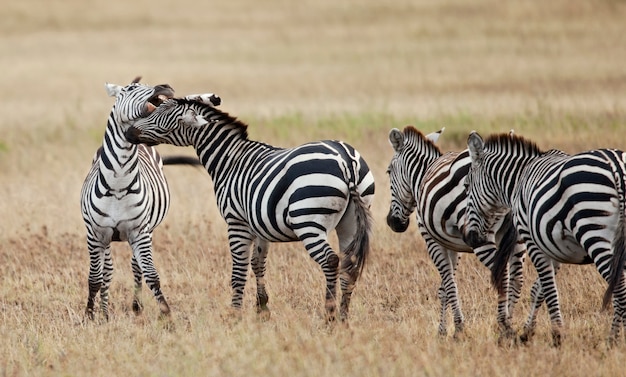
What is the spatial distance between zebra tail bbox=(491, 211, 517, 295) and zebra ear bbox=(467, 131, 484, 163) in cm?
62

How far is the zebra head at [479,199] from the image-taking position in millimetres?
7355

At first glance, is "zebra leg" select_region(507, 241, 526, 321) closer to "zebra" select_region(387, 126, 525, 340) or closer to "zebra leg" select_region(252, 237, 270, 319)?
"zebra" select_region(387, 126, 525, 340)

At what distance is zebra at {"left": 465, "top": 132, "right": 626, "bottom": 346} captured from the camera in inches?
245

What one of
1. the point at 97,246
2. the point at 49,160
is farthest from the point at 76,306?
the point at 49,160

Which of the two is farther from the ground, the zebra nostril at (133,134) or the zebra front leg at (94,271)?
the zebra nostril at (133,134)

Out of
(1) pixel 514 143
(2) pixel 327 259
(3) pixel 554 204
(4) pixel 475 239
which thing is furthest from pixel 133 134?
(3) pixel 554 204

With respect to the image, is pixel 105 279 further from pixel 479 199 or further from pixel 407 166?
pixel 479 199

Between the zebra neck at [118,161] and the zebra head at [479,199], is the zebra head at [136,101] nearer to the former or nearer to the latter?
the zebra neck at [118,161]

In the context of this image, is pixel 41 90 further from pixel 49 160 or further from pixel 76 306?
pixel 76 306

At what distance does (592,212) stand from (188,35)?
111 ft

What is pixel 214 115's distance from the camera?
338 inches

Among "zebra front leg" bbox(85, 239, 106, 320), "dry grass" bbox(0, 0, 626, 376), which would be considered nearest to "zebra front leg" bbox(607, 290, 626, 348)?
"dry grass" bbox(0, 0, 626, 376)

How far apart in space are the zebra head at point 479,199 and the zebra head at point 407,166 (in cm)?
96

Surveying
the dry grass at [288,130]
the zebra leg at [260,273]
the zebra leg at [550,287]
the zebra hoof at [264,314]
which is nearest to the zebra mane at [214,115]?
the zebra leg at [260,273]
